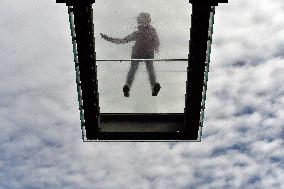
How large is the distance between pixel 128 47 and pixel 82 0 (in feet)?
5.15

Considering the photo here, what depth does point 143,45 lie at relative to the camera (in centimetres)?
920

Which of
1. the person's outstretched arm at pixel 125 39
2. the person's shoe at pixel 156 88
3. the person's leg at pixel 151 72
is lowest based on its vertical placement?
the person's shoe at pixel 156 88

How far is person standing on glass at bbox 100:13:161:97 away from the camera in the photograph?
349 inches

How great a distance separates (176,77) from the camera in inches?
373

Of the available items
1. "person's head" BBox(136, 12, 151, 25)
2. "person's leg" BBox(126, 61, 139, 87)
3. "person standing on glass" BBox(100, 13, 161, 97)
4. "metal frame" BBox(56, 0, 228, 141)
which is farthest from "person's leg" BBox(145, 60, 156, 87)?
A: "person's head" BBox(136, 12, 151, 25)

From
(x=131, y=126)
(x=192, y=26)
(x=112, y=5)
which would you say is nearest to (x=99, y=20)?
(x=112, y=5)

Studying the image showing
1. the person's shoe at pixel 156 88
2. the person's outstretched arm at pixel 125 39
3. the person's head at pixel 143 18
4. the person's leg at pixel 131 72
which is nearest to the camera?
the person's head at pixel 143 18

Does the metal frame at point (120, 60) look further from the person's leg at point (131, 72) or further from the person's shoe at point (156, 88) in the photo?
the person's shoe at point (156, 88)

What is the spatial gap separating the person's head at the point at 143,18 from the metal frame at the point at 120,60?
92cm

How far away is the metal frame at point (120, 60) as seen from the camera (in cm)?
815

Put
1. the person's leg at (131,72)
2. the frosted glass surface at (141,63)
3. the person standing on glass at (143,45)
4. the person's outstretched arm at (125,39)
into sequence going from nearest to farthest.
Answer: the frosted glass surface at (141,63) → the person standing on glass at (143,45) → the person's outstretched arm at (125,39) → the person's leg at (131,72)

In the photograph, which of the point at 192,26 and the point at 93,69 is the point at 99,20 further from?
the point at 192,26

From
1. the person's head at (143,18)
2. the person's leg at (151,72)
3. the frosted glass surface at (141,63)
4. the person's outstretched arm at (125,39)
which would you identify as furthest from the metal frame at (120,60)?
the person's head at (143,18)

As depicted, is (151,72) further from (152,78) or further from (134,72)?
(134,72)
